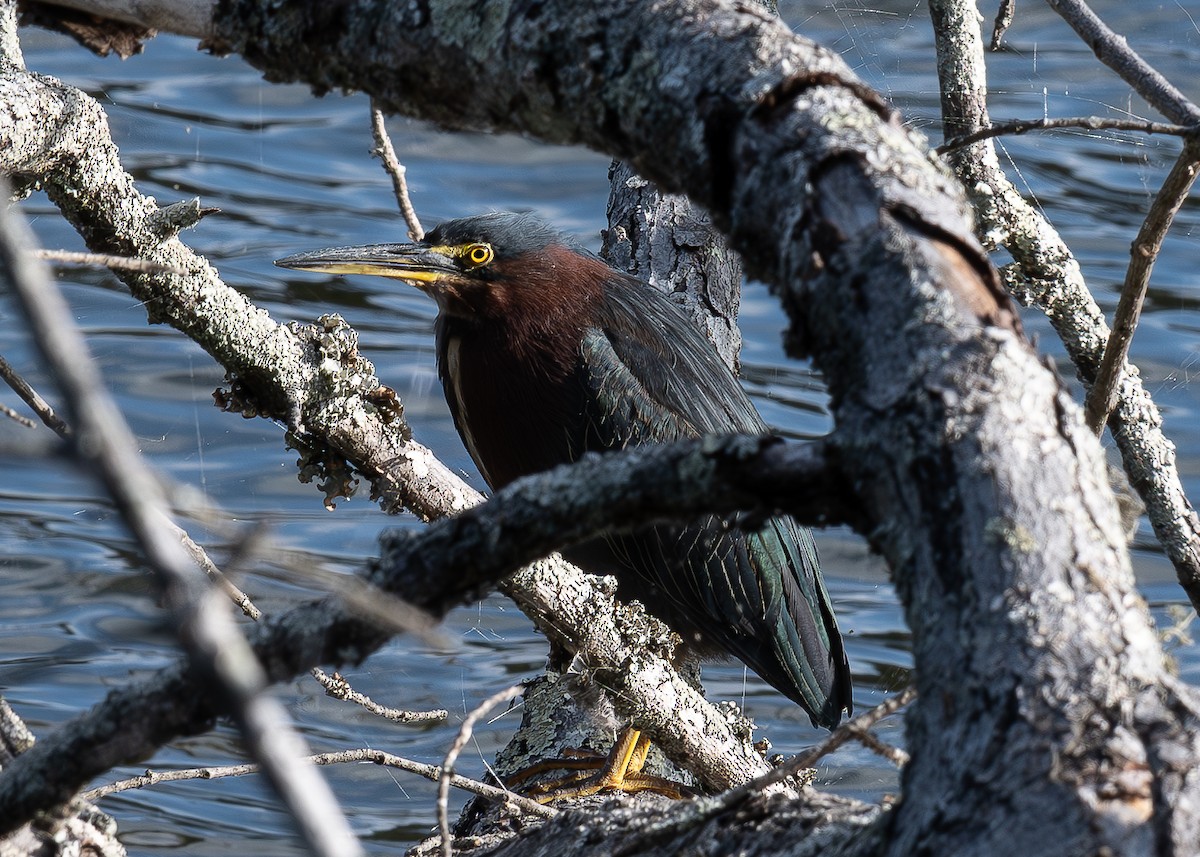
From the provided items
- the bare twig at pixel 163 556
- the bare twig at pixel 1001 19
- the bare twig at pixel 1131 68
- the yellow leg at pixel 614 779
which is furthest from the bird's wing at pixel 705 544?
the bare twig at pixel 163 556

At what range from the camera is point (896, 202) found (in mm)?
1008

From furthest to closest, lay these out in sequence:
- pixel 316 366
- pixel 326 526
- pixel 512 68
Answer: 1. pixel 326 526
2. pixel 316 366
3. pixel 512 68

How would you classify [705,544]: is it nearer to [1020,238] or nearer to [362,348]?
[1020,238]

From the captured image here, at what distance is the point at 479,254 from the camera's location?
326 cm

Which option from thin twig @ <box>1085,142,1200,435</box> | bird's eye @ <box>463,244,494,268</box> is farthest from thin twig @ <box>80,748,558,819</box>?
bird's eye @ <box>463,244,494,268</box>

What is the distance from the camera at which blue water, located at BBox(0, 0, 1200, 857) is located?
4.05 metres

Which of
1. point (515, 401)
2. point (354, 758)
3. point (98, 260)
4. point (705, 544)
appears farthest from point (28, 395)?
point (705, 544)

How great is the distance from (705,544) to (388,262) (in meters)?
1.02

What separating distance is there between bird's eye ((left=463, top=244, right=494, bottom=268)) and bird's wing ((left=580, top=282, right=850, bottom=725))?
0.31 metres

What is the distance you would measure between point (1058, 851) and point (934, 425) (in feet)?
0.93

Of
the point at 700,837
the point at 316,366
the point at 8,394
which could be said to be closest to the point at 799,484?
the point at 700,837

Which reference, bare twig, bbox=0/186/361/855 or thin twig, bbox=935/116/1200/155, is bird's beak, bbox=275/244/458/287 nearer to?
thin twig, bbox=935/116/1200/155

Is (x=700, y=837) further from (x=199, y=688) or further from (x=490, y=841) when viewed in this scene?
(x=490, y=841)

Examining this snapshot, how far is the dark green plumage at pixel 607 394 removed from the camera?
323cm
